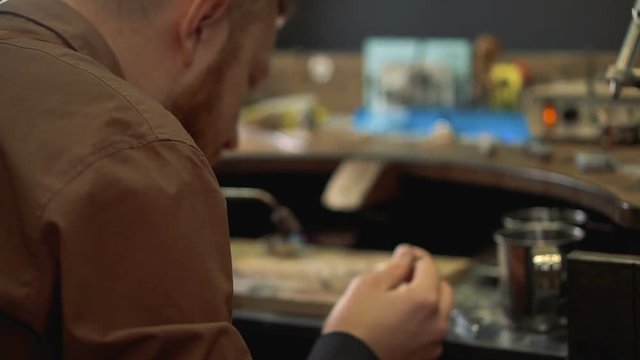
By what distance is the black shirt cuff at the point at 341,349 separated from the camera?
50.9 inches

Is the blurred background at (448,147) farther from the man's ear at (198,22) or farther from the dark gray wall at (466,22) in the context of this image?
the man's ear at (198,22)

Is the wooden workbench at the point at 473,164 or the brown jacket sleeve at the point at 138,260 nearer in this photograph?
the brown jacket sleeve at the point at 138,260

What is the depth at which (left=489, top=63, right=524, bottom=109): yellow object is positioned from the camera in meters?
3.51

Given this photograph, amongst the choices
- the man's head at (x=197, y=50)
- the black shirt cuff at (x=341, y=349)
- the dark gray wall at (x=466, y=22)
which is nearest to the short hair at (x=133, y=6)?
the man's head at (x=197, y=50)

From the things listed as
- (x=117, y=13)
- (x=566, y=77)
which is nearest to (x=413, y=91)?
(x=566, y=77)

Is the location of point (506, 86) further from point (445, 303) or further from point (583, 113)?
point (445, 303)

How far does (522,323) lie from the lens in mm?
1659

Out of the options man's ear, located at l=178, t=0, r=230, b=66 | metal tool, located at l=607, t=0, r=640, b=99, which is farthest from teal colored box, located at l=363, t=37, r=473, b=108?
man's ear, located at l=178, t=0, r=230, b=66

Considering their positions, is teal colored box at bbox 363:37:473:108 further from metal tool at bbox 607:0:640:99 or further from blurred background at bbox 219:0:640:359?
metal tool at bbox 607:0:640:99

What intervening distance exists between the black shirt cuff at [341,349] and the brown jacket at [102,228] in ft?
1.19

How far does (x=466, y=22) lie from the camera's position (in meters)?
4.35

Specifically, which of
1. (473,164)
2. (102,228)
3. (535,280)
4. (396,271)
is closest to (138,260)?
(102,228)

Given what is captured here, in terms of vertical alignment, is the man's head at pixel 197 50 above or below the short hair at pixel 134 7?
below

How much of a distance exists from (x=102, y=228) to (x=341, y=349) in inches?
20.4
